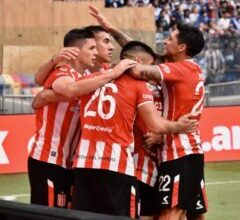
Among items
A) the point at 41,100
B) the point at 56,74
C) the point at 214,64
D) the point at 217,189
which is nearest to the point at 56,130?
the point at 41,100

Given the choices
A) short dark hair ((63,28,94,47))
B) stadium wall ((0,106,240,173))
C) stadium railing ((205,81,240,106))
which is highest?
short dark hair ((63,28,94,47))

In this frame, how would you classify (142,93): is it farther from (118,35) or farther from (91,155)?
(118,35)

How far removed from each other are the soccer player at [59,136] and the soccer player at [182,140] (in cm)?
67

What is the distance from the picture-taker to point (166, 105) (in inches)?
257

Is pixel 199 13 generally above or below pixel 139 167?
above

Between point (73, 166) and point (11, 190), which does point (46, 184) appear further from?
point (11, 190)

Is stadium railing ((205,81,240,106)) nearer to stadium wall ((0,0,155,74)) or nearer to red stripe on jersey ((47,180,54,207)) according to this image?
stadium wall ((0,0,155,74))

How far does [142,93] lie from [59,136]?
0.92 m

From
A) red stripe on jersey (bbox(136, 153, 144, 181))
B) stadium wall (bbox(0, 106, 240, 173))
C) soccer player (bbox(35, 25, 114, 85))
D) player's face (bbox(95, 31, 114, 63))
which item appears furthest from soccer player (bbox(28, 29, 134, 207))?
stadium wall (bbox(0, 106, 240, 173))

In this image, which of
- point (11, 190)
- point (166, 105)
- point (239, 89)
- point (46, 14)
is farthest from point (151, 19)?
point (166, 105)

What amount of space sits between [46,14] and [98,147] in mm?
14565

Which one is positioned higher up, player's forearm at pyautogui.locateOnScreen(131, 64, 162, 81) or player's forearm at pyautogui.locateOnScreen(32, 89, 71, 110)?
player's forearm at pyautogui.locateOnScreen(131, 64, 162, 81)

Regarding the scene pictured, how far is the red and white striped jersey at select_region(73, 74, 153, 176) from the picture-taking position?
591 cm

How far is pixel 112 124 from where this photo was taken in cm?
590
